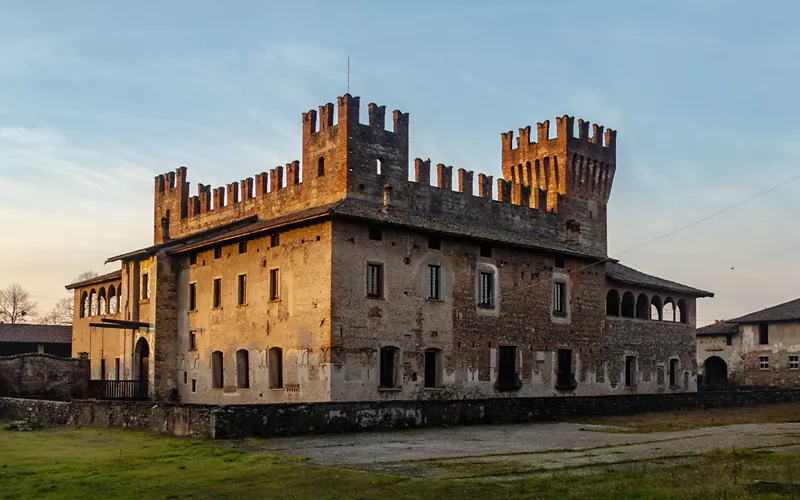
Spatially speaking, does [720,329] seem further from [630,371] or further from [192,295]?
[192,295]

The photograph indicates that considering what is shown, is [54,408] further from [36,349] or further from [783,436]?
[36,349]

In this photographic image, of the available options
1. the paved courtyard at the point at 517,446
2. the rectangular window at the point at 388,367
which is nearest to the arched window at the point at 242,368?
the rectangular window at the point at 388,367

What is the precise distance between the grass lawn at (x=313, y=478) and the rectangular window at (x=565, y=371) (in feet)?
57.9

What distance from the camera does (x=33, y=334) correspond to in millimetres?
48531

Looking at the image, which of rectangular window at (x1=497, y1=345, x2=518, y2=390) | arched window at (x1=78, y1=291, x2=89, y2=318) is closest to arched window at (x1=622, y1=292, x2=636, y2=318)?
rectangular window at (x1=497, y1=345, x2=518, y2=390)

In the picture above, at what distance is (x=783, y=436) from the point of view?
1827 centimetres

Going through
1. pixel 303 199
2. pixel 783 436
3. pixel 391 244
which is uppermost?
pixel 303 199

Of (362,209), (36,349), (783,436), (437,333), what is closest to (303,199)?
(362,209)

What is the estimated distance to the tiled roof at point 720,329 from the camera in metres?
50.6

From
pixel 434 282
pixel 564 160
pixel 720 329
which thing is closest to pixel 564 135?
Result: pixel 564 160

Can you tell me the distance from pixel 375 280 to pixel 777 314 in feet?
99.9

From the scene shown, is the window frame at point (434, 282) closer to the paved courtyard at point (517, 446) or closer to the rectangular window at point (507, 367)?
the rectangular window at point (507, 367)

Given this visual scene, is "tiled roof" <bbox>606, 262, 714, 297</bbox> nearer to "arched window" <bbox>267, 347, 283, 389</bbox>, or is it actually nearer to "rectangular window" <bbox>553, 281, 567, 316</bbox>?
"rectangular window" <bbox>553, 281, 567, 316</bbox>

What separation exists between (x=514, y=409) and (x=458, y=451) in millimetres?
7976
